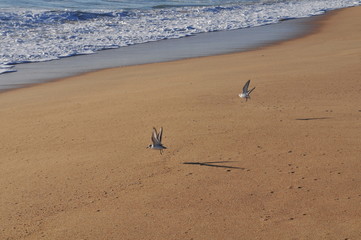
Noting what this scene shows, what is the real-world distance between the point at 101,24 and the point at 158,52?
7258 millimetres

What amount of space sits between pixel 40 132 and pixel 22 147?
572 millimetres

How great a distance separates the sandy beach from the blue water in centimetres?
484

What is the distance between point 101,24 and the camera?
2103cm

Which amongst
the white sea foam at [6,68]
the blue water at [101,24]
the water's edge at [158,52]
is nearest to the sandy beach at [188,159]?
the water's edge at [158,52]

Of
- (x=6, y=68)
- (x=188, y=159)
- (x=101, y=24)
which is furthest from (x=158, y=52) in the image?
(x=188, y=159)

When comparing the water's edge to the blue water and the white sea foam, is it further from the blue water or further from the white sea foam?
the blue water

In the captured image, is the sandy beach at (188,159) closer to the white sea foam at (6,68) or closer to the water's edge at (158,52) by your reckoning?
the water's edge at (158,52)

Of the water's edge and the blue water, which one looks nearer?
the water's edge

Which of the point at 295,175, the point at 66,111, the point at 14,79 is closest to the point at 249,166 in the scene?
the point at 295,175

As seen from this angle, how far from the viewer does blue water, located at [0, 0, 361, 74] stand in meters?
15.0

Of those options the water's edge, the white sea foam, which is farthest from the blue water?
the water's edge

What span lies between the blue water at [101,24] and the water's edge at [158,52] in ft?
1.72

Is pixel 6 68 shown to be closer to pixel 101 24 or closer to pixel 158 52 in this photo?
pixel 158 52

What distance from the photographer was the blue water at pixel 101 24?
1502cm
